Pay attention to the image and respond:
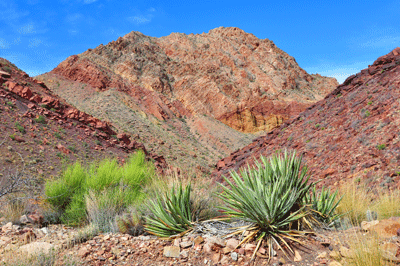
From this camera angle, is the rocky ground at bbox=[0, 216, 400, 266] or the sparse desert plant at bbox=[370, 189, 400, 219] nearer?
the rocky ground at bbox=[0, 216, 400, 266]

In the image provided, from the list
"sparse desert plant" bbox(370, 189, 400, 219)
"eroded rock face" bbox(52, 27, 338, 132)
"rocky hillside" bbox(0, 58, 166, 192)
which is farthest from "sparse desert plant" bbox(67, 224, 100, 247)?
"eroded rock face" bbox(52, 27, 338, 132)

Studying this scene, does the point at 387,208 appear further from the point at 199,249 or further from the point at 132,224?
the point at 132,224

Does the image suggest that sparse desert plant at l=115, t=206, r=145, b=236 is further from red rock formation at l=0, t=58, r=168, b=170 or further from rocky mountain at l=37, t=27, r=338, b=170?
rocky mountain at l=37, t=27, r=338, b=170

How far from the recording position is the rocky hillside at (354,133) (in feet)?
24.7

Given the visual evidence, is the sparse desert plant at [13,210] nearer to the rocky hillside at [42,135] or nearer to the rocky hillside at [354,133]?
the rocky hillside at [42,135]

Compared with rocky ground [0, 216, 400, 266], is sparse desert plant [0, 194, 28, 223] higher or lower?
higher

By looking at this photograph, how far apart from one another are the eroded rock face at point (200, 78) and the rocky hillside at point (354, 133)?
92.1 ft

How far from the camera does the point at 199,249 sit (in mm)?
3932

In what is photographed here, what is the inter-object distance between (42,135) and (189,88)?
113 feet

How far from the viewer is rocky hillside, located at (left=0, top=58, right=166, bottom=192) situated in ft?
41.0

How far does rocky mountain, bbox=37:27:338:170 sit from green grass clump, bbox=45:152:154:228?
18.8 m

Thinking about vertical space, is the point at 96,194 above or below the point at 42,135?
below

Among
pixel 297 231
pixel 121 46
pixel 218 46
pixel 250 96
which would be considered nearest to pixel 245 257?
pixel 297 231

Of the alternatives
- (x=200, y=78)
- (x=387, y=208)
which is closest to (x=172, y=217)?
(x=387, y=208)
